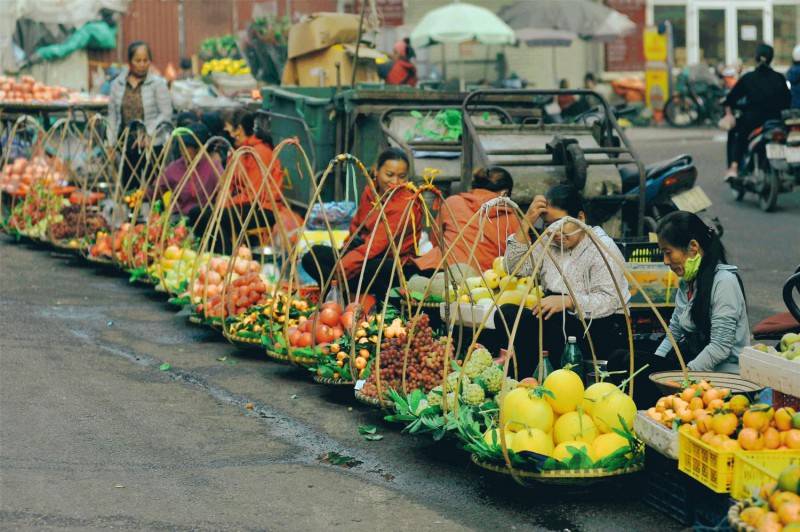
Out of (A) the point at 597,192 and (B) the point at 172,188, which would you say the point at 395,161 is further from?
(B) the point at 172,188

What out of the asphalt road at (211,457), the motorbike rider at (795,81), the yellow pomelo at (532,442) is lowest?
the asphalt road at (211,457)

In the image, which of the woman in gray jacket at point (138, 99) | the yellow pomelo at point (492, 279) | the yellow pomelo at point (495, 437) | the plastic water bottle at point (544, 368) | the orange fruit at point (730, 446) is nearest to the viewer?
the orange fruit at point (730, 446)

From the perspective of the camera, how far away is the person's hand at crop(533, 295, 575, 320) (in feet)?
21.6

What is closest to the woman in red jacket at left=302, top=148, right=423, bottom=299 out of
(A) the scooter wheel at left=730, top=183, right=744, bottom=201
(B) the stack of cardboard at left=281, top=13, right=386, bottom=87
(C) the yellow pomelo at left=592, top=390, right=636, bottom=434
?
(C) the yellow pomelo at left=592, top=390, right=636, bottom=434

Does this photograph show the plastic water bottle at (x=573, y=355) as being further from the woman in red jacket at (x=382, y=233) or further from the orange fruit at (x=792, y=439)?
the woman in red jacket at (x=382, y=233)

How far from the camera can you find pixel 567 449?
5191 mm

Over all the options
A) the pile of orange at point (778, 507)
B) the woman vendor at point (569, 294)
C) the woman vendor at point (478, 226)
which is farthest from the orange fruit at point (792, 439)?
the woman vendor at point (478, 226)

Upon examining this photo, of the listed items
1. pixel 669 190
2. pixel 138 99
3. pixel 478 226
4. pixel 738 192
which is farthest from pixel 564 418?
pixel 738 192

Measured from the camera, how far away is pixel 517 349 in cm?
676

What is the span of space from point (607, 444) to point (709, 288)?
1.13 metres

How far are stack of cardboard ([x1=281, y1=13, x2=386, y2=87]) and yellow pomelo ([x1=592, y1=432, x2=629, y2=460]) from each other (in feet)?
30.8

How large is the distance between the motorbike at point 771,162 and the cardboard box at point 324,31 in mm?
4498

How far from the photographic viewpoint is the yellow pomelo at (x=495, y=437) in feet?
17.4

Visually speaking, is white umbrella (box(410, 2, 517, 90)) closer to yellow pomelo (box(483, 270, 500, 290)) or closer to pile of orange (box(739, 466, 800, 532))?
yellow pomelo (box(483, 270, 500, 290))
